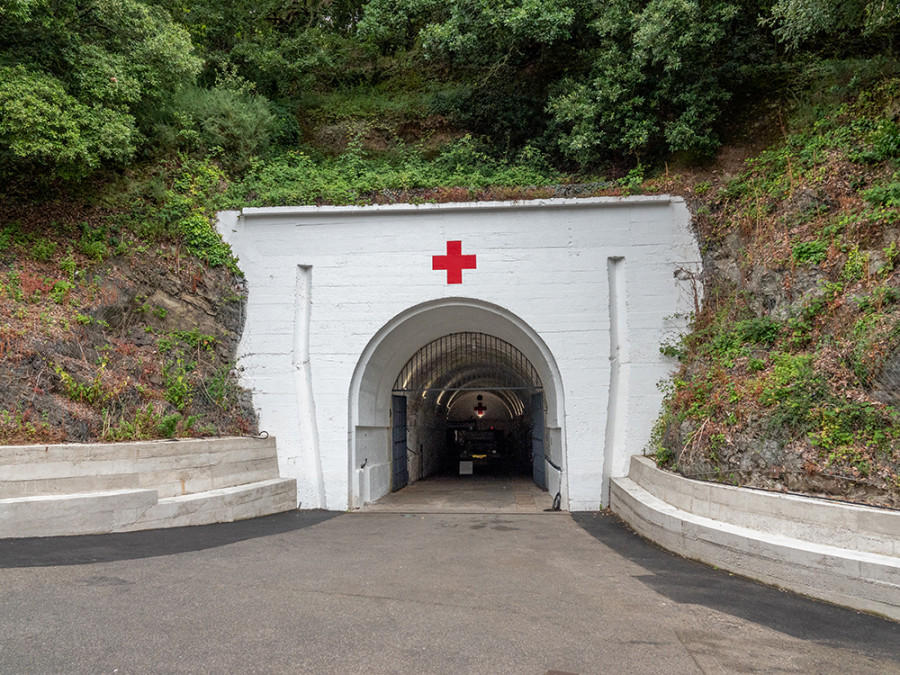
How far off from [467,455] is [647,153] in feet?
51.5

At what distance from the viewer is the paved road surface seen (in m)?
3.26

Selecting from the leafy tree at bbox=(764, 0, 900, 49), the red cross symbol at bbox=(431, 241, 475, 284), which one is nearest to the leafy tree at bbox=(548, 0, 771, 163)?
the leafy tree at bbox=(764, 0, 900, 49)

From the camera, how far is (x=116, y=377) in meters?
8.11

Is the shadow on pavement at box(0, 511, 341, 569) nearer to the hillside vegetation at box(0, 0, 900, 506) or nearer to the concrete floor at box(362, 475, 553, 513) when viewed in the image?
the hillside vegetation at box(0, 0, 900, 506)

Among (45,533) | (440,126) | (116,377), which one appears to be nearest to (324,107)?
(440,126)

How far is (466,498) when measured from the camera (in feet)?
39.5

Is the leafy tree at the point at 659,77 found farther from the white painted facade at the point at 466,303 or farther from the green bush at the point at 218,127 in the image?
the green bush at the point at 218,127

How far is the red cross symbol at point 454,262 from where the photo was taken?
10.2 metres

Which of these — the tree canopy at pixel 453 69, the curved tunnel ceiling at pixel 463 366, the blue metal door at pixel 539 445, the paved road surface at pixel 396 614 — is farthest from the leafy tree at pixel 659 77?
the paved road surface at pixel 396 614

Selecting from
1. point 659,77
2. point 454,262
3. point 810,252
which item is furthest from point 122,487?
point 659,77

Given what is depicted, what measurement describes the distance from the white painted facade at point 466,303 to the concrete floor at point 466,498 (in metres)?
0.85

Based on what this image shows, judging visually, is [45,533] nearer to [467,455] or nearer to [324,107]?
[324,107]

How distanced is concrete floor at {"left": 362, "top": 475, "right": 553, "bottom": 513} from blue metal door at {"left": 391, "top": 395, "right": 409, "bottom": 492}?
0.27 meters

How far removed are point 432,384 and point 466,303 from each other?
283 inches
